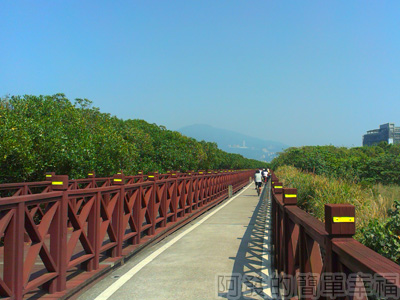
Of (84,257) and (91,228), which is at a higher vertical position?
(91,228)

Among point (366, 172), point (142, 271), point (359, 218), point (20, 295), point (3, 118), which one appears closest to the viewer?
point (20, 295)

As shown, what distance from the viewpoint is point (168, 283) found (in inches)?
239

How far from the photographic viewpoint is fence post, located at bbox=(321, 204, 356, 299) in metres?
2.64

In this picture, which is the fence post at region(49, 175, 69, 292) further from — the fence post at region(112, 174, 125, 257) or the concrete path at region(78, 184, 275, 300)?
A: the fence post at region(112, 174, 125, 257)

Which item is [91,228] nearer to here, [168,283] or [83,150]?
[168,283]

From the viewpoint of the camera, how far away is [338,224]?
2.68 m

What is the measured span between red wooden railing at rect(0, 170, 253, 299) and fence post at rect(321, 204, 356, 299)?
124 inches

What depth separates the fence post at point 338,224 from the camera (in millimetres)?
2639

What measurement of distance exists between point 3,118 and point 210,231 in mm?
7003

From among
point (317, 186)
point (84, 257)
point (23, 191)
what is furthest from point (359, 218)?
point (23, 191)

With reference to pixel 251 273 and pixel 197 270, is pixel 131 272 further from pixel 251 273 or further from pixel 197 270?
pixel 251 273

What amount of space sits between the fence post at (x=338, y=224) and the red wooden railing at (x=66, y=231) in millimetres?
3138

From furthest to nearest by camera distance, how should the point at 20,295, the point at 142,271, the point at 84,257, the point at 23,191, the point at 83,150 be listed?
the point at 83,150 < the point at 23,191 < the point at 142,271 < the point at 84,257 < the point at 20,295

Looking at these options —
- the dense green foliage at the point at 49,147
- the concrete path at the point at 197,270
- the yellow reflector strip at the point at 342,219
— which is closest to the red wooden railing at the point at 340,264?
the yellow reflector strip at the point at 342,219
